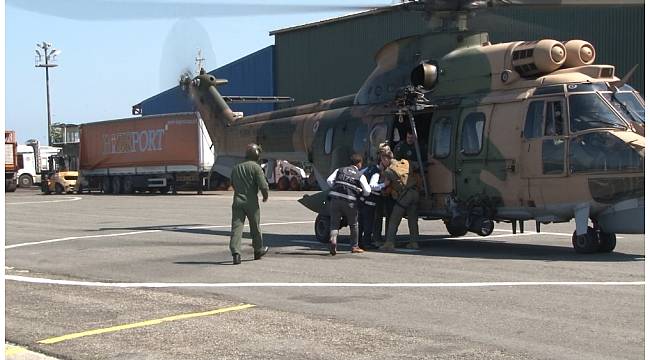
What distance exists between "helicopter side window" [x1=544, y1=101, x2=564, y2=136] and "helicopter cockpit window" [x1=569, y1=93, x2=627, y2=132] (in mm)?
159

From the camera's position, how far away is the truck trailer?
40594 millimetres

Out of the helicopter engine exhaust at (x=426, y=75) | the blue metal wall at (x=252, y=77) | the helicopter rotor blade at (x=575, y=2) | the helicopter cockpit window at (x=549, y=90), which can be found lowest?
the helicopter cockpit window at (x=549, y=90)

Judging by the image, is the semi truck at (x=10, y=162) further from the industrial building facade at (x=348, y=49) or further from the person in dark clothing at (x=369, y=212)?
the person in dark clothing at (x=369, y=212)

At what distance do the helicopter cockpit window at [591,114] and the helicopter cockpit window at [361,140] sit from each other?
402 cm

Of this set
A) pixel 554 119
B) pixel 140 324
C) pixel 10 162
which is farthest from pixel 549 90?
pixel 10 162

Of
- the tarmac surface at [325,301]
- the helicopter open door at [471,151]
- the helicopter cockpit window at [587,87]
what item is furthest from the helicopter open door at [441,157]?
the helicopter cockpit window at [587,87]

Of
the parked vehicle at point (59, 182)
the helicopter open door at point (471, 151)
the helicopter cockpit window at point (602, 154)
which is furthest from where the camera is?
the parked vehicle at point (59, 182)

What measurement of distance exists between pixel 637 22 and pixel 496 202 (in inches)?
1044

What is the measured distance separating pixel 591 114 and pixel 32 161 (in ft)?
161

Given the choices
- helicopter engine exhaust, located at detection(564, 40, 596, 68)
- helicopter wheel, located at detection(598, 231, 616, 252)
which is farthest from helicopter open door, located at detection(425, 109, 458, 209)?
helicopter wheel, located at detection(598, 231, 616, 252)

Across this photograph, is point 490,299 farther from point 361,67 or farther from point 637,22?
point 361,67

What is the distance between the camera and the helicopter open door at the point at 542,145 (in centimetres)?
1218

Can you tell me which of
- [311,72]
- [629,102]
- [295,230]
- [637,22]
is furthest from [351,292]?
[311,72]

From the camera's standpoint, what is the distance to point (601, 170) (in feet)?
38.6
